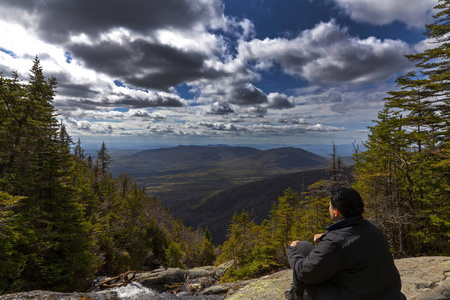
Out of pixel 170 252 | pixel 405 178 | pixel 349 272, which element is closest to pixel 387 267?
pixel 349 272

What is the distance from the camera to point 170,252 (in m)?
41.5

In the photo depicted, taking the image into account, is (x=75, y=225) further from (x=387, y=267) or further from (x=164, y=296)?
(x=387, y=267)

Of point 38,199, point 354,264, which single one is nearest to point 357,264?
point 354,264

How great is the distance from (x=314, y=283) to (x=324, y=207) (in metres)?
23.4

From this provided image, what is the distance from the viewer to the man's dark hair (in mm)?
2751

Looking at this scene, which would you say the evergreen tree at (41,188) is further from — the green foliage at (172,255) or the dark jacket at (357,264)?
the green foliage at (172,255)

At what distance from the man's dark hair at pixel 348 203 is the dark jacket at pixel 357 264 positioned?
120 mm

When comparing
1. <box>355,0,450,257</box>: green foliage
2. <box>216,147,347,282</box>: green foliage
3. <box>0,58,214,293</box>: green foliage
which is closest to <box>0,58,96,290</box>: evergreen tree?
<box>0,58,214,293</box>: green foliage

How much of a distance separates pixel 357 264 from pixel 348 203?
29.2 inches

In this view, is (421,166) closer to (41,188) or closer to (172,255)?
(41,188)

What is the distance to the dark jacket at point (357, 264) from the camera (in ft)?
8.18

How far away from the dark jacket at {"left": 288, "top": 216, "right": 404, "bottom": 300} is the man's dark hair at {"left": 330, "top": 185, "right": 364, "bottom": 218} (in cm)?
12

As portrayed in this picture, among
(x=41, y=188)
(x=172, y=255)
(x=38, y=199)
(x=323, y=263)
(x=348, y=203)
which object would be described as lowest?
(x=172, y=255)

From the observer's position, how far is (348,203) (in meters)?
2.80
